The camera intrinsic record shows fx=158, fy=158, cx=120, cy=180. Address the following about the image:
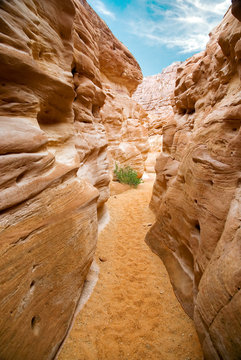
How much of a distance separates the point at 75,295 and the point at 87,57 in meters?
5.53

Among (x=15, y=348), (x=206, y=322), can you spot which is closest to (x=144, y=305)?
(x=206, y=322)

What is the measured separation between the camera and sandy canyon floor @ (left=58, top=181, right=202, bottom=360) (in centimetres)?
202

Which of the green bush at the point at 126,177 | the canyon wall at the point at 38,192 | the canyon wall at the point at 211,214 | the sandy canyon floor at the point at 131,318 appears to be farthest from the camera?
the green bush at the point at 126,177

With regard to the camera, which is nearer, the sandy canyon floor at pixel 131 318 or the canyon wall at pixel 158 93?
the sandy canyon floor at pixel 131 318

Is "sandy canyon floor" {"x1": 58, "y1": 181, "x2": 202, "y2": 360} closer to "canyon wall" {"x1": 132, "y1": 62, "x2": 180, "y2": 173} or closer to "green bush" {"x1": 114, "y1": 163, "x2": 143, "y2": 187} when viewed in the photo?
"green bush" {"x1": 114, "y1": 163, "x2": 143, "y2": 187}

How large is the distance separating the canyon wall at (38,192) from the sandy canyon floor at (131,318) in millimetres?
377

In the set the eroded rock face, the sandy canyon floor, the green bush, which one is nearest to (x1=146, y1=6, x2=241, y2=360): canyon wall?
the sandy canyon floor

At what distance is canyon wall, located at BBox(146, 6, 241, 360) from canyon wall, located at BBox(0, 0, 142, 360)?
1.78 meters

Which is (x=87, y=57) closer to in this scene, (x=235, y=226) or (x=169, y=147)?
(x=169, y=147)

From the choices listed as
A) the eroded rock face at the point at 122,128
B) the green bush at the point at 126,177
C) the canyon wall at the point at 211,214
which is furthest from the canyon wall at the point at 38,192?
the eroded rock face at the point at 122,128

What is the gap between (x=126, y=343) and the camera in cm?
212

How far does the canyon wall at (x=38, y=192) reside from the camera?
1607 millimetres

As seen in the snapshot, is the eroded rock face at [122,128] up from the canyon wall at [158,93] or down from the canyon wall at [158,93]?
down

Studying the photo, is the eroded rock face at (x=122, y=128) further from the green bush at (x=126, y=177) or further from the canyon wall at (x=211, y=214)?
the canyon wall at (x=211, y=214)
